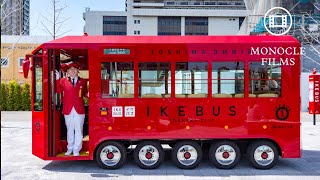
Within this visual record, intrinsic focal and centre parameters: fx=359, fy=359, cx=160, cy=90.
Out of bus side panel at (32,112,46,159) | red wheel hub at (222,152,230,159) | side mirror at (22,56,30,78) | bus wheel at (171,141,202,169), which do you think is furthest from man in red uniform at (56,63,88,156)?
red wheel hub at (222,152,230,159)

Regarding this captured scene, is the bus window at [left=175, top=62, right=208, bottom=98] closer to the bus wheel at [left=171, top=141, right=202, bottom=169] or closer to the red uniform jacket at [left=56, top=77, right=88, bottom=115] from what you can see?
the bus wheel at [left=171, top=141, right=202, bottom=169]

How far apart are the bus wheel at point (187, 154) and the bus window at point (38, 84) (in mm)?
2936

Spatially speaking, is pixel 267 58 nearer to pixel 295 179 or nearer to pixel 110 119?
pixel 295 179

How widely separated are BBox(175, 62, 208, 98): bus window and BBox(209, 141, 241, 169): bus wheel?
110 centimetres

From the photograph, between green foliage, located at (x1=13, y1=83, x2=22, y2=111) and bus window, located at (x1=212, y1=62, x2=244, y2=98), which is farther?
green foliage, located at (x1=13, y1=83, x2=22, y2=111)

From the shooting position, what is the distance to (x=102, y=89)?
285 inches

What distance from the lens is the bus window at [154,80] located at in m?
7.24

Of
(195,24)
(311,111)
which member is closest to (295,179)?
(311,111)

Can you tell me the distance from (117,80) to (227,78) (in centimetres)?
223

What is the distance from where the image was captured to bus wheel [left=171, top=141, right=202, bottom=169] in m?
7.35

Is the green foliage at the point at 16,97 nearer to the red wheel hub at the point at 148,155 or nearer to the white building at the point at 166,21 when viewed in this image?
the red wheel hub at the point at 148,155

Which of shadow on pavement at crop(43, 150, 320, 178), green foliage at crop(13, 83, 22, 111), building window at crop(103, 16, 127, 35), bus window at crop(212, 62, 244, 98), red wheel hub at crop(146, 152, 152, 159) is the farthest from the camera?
building window at crop(103, 16, 127, 35)

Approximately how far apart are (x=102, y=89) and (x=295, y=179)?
4163 millimetres

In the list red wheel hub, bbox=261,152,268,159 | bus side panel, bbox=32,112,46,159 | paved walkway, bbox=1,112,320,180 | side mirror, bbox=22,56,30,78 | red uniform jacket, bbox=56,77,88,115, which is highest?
side mirror, bbox=22,56,30,78
